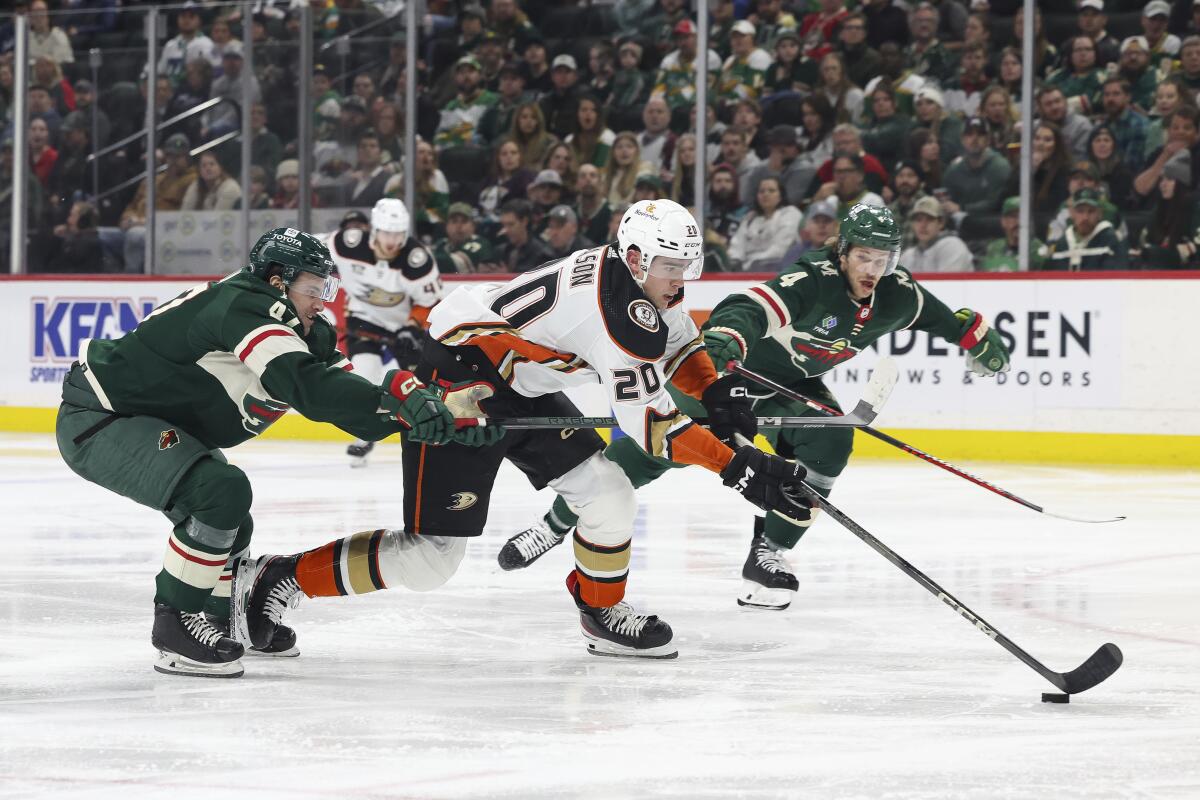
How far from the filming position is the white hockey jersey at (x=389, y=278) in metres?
8.49

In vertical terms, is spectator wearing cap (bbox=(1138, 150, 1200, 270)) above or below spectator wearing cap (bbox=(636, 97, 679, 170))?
below

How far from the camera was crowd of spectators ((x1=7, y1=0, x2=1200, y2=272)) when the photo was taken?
849cm

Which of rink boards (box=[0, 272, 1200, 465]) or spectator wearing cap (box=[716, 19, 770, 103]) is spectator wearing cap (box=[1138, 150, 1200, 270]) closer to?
rink boards (box=[0, 272, 1200, 465])

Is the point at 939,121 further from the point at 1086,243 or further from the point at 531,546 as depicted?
the point at 531,546

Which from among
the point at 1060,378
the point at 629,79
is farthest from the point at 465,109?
the point at 1060,378

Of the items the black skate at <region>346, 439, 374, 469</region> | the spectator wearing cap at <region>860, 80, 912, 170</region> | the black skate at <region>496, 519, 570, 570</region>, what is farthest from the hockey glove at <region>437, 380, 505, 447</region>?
the spectator wearing cap at <region>860, 80, 912, 170</region>

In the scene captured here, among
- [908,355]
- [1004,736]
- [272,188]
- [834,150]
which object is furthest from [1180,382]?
[1004,736]

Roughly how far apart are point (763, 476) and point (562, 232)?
6.08 metres

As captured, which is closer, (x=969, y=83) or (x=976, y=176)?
(x=976, y=176)

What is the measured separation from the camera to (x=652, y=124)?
9523mm

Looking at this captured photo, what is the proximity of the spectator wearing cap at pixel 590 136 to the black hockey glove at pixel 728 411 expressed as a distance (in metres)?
5.86

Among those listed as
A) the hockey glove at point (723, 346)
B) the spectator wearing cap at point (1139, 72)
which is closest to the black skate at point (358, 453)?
the spectator wearing cap at point (1139, 72)

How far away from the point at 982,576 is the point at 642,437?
1799 mm

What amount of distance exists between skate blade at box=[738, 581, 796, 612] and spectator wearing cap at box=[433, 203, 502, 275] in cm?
540
